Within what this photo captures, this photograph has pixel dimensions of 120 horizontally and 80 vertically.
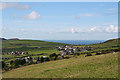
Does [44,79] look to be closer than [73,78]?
No

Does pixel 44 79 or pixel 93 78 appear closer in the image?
pixel 93 78

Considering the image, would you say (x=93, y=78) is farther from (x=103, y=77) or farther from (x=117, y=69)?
(x=117, y=69)

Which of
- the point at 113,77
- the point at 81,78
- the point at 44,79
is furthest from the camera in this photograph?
the point at 44,79

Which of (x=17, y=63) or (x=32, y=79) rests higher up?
(x=32, y=79)

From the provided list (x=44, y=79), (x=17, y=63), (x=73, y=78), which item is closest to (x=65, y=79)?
(x=73, y=78)

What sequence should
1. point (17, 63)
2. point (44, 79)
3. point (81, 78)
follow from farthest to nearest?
1. point (17, 63)
2. point (44, 79)
3. point (81, 78)

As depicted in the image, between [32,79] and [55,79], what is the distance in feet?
13.8

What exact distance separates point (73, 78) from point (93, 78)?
2.77 meters

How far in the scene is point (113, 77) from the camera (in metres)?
19.0

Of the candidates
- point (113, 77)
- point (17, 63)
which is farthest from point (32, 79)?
point (17, 63)

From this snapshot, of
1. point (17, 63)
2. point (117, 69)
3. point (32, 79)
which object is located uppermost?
point (117, 69)

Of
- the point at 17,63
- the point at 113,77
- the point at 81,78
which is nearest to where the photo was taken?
the point at 113,77

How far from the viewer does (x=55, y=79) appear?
2150 centimetres

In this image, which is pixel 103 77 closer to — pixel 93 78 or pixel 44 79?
pixel 93 78
